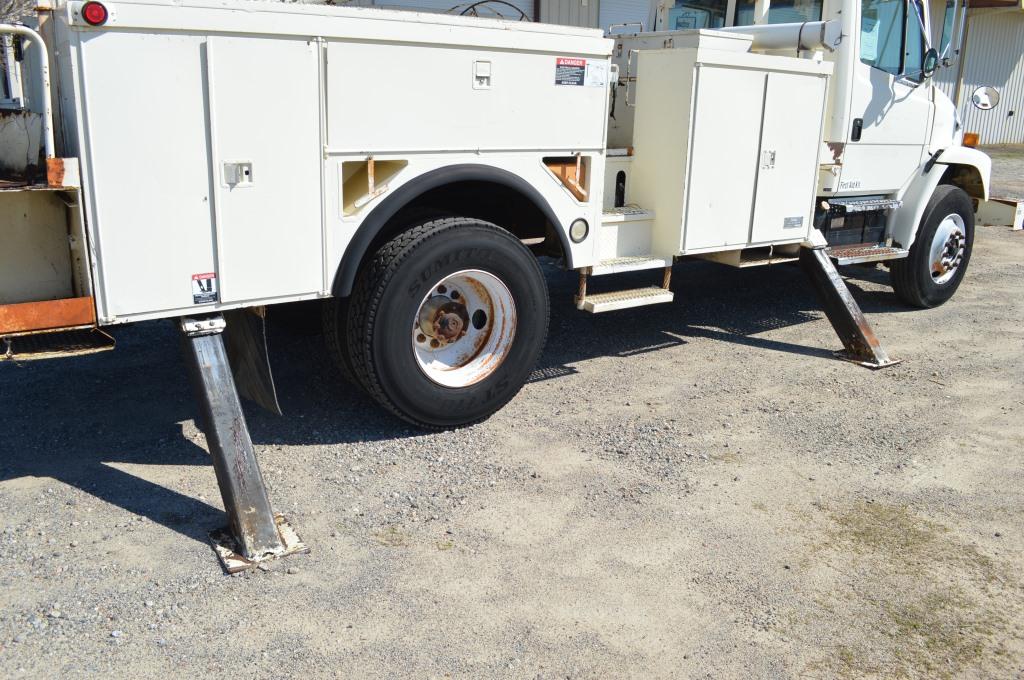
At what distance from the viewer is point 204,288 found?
412 cm

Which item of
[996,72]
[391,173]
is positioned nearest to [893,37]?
[391,173]

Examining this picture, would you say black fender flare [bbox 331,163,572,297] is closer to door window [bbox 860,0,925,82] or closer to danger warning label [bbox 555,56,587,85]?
danger warning label [bbox 555,56,587,85]

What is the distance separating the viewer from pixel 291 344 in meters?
6.52

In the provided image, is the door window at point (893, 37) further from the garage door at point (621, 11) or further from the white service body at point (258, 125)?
the garage door at point (621, 11)

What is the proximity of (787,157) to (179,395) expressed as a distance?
4088mm

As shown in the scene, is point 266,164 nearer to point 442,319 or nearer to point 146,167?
point 146,167

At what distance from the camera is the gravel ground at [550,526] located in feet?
10.8

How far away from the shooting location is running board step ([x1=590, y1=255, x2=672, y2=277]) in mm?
5578

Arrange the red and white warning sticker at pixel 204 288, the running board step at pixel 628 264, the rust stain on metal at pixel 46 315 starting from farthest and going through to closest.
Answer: the running board step at pixel 628 264 → the red and white warning sticker at pixel 204 288 → the rust stain on metal at pixel 46 315

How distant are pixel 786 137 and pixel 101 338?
171 inches

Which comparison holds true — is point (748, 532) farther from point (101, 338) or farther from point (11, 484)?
point (11, 484)

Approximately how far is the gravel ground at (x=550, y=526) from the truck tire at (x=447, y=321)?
0.26m

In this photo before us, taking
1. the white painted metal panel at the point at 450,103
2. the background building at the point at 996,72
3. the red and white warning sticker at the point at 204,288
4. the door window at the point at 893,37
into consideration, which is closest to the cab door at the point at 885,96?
the door window at the point at 893,37

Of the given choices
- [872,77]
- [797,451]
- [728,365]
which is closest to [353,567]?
[797,451]
